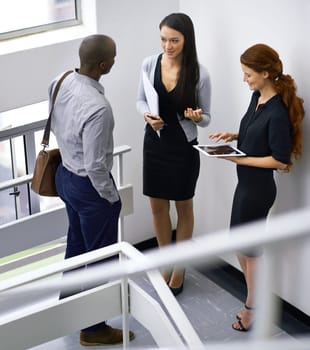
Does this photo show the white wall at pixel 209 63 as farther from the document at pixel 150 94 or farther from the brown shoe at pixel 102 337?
the brown shoe at pixel 102 337

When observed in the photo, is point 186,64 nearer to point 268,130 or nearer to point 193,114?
point 193,114

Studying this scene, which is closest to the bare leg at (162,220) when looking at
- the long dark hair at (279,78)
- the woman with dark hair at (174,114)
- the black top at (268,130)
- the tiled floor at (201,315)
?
the woman with dark hair at (174,114)

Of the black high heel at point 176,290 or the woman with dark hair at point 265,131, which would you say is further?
the black high heel at point 176,290

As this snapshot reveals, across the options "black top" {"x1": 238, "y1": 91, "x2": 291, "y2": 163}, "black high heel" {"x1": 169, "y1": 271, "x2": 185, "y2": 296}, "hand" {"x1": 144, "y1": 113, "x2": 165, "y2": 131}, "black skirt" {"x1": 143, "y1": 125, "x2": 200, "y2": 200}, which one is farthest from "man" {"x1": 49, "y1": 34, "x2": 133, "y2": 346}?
"black high heel" {"x1": 169, "y1": 271, "x2": 185, "y2": 296}

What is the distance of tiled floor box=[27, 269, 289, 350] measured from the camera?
165 inches

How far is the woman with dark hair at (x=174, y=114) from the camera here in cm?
391

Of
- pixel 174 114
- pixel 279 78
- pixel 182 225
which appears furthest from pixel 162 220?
pixel 279 78

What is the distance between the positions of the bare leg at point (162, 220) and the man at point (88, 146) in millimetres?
692

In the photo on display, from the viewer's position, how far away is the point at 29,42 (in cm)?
411

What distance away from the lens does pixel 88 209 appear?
3652 millimetres

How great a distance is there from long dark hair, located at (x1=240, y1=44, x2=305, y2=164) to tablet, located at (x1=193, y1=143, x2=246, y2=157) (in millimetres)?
278

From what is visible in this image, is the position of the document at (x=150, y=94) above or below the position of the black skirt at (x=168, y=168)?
above

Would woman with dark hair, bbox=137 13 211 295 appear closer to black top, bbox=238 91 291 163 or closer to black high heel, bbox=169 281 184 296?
black top, bbox=238 91 291 163

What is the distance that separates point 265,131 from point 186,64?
577 millimetres
